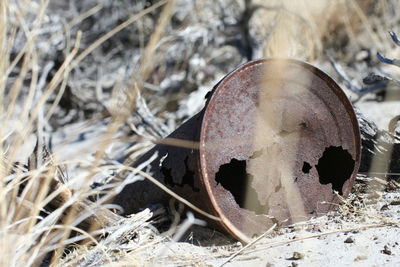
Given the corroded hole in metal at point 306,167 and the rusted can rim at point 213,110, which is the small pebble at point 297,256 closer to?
the rusted can rim at point 213,110

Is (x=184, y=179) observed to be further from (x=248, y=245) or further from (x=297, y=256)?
(x=297, y=256)

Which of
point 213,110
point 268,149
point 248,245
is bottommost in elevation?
point 248,245

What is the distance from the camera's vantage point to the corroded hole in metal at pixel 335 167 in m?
2.44

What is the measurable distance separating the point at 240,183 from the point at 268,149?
190 millimetres

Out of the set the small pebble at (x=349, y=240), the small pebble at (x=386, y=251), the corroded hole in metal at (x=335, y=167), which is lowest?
the small pebble at (x=349, y=240)

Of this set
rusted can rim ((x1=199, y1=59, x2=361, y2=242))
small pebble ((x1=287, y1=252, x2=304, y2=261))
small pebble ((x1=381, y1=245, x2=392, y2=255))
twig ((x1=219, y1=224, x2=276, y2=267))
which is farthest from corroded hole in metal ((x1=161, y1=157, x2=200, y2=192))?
small pebble ((x1=381, y1=245, x2=392, y2=255))

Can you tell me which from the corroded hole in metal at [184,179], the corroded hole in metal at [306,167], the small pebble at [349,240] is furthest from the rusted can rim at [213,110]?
the small pebble at [349,240]

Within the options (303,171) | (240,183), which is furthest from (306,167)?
(240,183)

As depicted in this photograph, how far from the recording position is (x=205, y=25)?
4855mm

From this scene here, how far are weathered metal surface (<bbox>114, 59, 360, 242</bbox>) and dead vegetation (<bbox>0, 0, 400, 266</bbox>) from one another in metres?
0.10

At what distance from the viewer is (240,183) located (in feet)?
7.79

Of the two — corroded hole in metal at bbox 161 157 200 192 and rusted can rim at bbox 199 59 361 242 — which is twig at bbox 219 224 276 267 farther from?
corroded hole in metal at bbox 161 157 200 192

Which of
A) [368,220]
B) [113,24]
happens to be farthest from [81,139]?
[368,220]

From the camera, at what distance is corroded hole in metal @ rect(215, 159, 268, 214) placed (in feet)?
7.60
